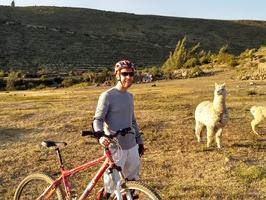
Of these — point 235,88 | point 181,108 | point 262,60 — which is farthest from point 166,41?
point 181,108

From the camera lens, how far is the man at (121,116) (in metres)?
6.45

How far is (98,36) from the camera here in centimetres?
7812

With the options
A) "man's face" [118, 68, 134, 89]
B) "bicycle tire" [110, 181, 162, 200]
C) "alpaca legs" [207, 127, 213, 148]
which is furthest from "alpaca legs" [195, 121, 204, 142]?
"bicycle tire" [110, 181, 162, 200]

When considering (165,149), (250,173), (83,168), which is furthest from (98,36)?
(83,168)

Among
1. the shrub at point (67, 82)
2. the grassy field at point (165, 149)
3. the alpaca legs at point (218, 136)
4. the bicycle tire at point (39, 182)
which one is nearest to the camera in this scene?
the bicycle tire at point (39, 182)

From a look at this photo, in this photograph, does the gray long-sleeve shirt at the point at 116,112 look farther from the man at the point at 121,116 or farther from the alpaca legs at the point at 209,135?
the alpaca legs at the point at 209,135

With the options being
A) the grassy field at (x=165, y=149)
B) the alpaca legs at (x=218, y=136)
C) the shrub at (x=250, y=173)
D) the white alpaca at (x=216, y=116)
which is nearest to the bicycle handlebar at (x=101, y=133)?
the grassy field at (x=165, y=149)

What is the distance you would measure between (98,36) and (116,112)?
7232 centimetres

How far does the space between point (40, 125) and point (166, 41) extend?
65.9 m

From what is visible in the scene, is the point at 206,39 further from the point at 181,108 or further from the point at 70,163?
the point at 70,163

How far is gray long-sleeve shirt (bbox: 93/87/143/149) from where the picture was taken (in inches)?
256

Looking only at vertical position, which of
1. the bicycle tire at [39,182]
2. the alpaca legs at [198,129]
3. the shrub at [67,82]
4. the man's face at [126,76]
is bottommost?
the shrub at [67,82]

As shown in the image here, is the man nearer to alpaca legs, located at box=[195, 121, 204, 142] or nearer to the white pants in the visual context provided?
the white pants

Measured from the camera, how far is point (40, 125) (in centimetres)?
1711
